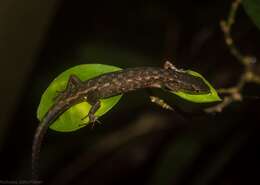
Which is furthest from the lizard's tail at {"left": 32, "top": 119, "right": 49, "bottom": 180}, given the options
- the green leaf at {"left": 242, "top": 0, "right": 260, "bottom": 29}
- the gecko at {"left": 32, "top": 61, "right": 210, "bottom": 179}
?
the green leaf at {"left": 242, "top": 0, "right": 260, "bottom": 29}

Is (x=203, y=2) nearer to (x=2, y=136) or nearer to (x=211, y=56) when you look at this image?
(x=211, y=56)

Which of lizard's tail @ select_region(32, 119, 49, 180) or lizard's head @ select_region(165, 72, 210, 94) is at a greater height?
lizard's head @ select_region(165, 72, 210, 94)

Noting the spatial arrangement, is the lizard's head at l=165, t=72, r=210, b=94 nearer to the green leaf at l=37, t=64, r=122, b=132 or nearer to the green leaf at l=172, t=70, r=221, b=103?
the green leaf at l=172, t=70, r=221, b=103

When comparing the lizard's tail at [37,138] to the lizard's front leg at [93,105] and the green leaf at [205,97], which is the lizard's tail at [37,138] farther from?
the green leaf at [205,97]

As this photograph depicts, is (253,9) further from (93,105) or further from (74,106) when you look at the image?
(74,106)

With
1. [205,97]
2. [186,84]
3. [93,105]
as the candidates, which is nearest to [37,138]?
[93,105]

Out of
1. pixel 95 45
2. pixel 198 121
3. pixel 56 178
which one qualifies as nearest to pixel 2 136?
pixel 56 178

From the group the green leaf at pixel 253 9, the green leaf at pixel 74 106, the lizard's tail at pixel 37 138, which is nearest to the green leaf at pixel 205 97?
the green leaf at pixel 74 106
